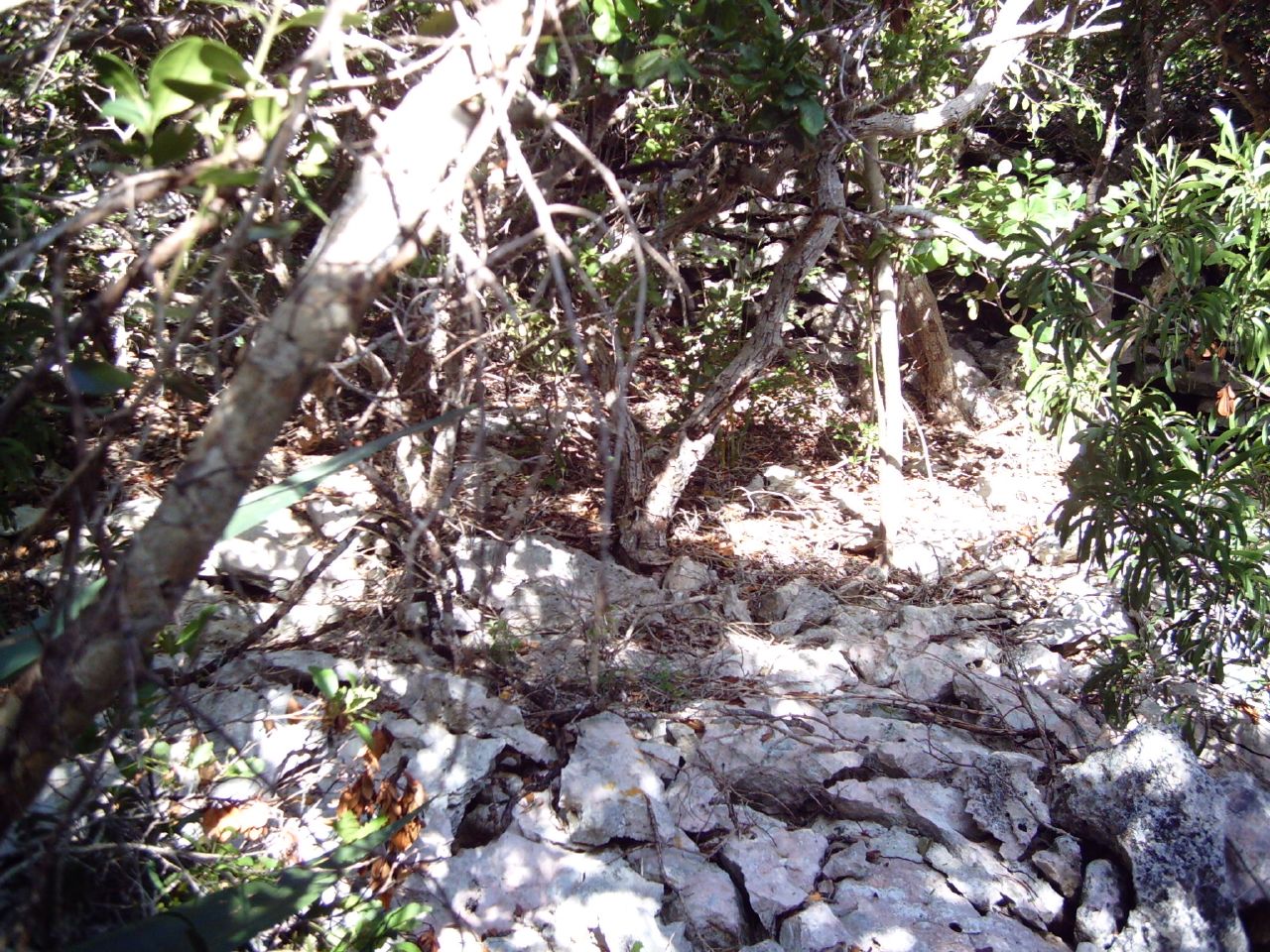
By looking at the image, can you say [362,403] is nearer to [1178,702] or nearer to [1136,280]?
[1178,702]

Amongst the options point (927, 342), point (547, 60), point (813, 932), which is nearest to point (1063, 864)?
point (813, 932)

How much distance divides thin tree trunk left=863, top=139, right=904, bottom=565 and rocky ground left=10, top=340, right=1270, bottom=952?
0.62m

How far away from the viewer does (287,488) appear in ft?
5.14

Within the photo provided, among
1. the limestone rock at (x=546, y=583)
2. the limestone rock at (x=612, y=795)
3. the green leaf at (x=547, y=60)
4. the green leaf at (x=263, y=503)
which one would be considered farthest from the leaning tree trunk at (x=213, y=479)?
the limestone rock at (x=546, y=583)

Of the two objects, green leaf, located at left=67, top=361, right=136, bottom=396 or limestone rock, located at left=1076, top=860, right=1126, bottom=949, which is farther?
limestone rock, located at left=1076, top=860, right=1126, bottom=949

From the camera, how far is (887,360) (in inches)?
183

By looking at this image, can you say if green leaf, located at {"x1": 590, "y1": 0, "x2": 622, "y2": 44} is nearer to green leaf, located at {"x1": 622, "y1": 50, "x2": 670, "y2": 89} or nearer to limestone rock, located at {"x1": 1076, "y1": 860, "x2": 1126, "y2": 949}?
green leaf, located at {"x1": 622, "y1": 50, "x2": 670, "y2": 89}

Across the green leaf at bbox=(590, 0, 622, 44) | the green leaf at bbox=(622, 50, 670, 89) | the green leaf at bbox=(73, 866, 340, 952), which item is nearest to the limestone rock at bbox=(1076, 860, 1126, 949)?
the green leaf at bbox=(73, 866, 340, 952)

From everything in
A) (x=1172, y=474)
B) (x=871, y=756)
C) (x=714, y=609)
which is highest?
(x=714, y=609)

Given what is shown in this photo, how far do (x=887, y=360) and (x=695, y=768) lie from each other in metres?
2.57

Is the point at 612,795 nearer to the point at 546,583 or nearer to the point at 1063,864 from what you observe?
the point at 1063,864

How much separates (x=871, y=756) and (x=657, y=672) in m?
0.82

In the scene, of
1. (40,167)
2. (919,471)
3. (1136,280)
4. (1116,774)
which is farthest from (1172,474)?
(1136,280)

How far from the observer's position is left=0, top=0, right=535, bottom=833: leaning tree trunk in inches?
47.4
